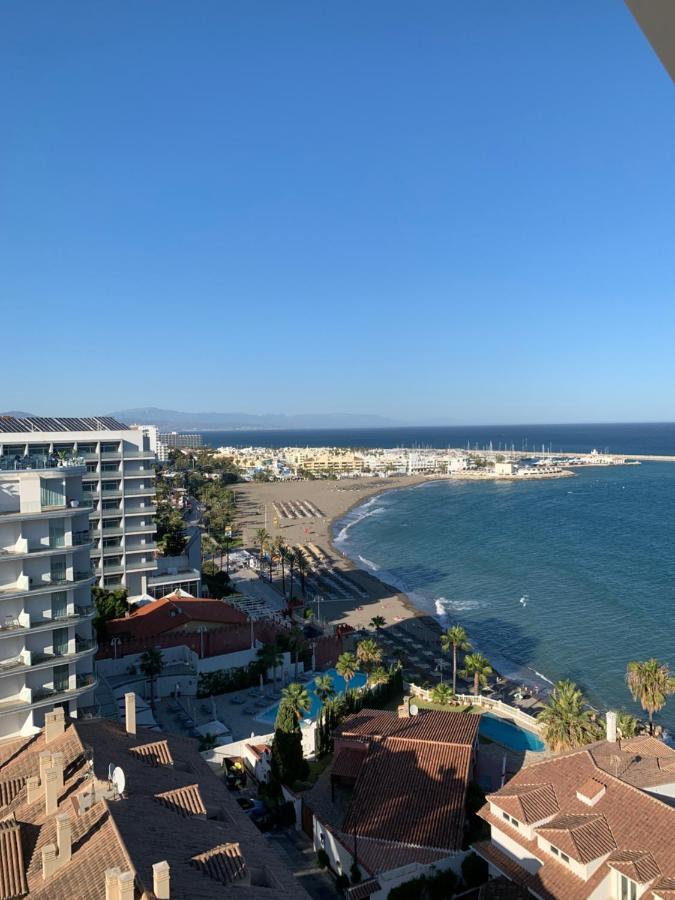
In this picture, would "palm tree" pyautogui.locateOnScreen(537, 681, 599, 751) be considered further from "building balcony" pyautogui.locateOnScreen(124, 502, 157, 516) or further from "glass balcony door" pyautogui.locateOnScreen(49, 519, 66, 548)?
"building balcony" pyautogui.locateOnScreen(124, 502, 157, 516)

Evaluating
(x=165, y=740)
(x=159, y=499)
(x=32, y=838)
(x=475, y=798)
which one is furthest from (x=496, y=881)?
(x=159, y=499)

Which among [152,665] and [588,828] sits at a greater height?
[588,828]

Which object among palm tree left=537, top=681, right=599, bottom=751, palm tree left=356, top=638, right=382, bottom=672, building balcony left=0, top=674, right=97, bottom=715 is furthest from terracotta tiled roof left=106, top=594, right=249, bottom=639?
palm tree left=537, top=681, right=599, bottom=751

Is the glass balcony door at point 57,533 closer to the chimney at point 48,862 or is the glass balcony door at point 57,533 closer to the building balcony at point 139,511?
the chimney at point 48,862

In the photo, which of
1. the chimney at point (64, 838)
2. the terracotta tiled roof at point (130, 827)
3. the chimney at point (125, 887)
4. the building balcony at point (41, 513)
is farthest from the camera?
the building balcony at point (41, 513)

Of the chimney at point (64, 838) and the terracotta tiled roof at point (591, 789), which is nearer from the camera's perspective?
the chimney at point (64, 838)

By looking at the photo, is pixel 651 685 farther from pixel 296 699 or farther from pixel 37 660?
pixel 37 660

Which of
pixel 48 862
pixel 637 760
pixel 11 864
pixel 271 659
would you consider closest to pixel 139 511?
pixel 271 659

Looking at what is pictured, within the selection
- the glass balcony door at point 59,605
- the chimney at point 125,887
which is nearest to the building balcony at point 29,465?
the glass balcony door at point 59,605
